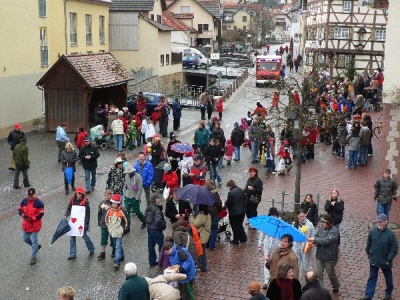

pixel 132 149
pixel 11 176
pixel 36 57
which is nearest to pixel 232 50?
pixel 36 57

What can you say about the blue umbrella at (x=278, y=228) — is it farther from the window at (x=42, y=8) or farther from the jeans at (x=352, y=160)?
the window at (x=42, y=8)

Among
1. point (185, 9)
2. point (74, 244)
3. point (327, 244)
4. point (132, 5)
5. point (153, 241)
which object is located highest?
point (185, 9)

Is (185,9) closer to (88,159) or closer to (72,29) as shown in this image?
(72,29)

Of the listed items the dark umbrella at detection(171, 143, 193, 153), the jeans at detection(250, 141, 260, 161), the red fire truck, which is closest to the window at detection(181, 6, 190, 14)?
the red fire truck

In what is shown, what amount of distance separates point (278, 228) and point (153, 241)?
284 cm

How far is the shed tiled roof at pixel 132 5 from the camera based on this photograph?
134 feet

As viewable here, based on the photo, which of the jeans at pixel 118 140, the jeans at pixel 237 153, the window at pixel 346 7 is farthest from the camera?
the window at pixel 346 7

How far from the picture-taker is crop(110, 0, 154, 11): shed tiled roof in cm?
4097

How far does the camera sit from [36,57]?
29.3 meters

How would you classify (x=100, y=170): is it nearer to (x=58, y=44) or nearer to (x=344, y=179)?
(x=344, y=179)

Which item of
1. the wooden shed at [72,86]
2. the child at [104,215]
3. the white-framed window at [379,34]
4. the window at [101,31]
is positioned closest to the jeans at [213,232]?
the child at [104,215]

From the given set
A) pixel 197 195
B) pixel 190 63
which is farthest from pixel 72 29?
pixel 197 195

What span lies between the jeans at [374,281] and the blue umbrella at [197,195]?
3.32 metres

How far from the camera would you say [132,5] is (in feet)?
138
